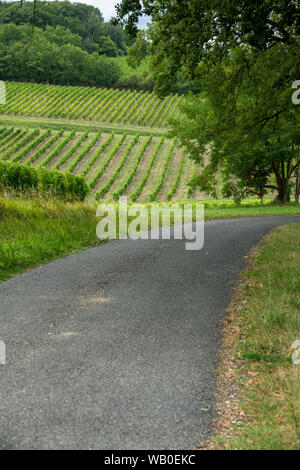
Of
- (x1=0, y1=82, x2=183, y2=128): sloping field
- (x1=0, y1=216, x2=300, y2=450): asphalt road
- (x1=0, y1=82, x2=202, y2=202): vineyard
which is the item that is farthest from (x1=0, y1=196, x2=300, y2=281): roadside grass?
(x1=0, y1=82, x2=183, y2=128): sloping field

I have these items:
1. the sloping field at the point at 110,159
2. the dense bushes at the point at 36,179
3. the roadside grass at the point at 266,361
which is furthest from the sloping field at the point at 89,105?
the roadside grass at the point at 266,361

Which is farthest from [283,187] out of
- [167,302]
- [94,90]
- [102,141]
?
[94,90]

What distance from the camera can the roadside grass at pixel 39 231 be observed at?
766 cm

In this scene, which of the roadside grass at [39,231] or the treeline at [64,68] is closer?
the roadside grass at [39,231]

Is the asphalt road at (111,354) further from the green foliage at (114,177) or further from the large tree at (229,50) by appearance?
the green foliage at (114,177)

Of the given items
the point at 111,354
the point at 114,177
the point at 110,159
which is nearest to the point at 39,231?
the point at 111,354

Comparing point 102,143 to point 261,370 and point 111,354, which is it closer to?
point 111,354

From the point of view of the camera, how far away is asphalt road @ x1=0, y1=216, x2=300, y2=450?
8.99 ft

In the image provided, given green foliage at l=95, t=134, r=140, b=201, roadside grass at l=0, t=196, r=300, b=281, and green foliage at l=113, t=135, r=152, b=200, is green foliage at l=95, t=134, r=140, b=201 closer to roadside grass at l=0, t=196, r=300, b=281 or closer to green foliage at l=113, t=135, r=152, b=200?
green foliage at l=113, t=135, r=152, b=200

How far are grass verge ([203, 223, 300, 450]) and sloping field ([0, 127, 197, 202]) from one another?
3463 centimetres

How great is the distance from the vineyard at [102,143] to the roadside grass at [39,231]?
1426 cm

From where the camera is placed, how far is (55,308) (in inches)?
205

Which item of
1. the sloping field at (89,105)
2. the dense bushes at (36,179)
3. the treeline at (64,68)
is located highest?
the treeline at (64,68)

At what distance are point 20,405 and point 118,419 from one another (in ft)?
2.60
